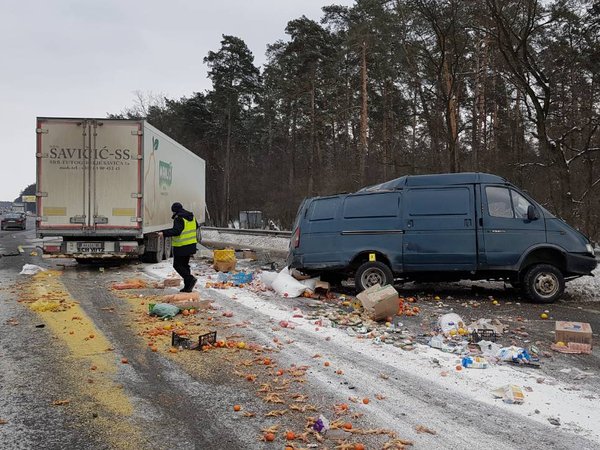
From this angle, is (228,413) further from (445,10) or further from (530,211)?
(445,10)

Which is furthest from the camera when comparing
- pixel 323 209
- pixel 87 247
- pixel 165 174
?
pixel 165 174

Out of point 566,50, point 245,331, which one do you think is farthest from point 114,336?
point 566,50

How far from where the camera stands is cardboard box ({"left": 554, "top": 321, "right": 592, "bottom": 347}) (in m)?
5.67

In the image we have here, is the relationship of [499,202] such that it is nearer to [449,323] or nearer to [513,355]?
[449,323]

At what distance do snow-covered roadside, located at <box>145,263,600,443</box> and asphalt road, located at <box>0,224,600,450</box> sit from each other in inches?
4.2

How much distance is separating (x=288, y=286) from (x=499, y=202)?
422cm

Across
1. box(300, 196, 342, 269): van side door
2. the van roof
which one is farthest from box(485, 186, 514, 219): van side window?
box(300, 196, 342, 269): van side door

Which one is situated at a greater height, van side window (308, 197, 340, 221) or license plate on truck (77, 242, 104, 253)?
van side window (308, 197, 340, 221)

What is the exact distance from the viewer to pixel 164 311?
23.1 feet

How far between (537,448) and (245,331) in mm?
3922

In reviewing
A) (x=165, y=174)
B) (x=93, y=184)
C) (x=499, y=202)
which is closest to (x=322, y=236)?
(x=499, y=202)

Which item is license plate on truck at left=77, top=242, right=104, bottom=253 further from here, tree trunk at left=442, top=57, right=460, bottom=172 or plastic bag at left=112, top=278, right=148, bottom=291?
tree trunk at left=442, top=57, right=460, bottom=172

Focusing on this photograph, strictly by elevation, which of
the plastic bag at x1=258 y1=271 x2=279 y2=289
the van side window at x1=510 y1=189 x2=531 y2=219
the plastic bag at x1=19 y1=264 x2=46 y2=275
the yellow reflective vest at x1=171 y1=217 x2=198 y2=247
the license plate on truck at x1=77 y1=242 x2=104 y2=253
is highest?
the van side window at x1=510 y1=189 x2=531 y2=219

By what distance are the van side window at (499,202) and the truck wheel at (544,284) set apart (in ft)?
3.60
